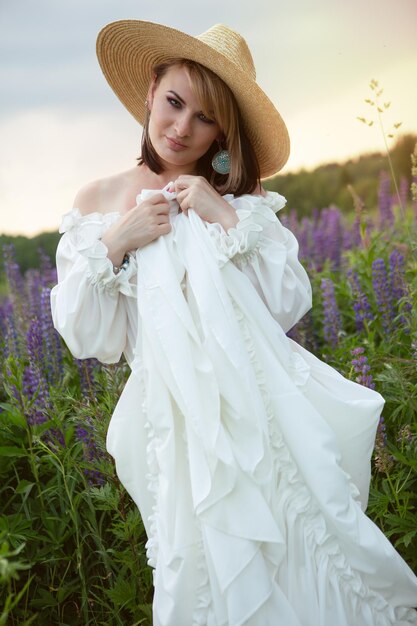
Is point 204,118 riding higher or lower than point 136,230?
higher

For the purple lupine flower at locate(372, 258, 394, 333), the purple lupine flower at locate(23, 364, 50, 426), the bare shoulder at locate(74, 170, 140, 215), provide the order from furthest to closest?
1. the purple lupine flower at locate(372, 258, 394, 333)
2. the purple lupine flower at locate(23, 364, 50, 426)
3. the bare shoulder at locate(74, 170, 140, 215)

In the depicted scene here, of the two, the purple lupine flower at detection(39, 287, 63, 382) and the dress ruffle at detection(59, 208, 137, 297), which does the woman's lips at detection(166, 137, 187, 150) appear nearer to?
the dress ruffle at detection(59, 208, 137, 297)

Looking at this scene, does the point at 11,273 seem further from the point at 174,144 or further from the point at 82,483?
the point at 174,144

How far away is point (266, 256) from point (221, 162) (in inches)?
15.7

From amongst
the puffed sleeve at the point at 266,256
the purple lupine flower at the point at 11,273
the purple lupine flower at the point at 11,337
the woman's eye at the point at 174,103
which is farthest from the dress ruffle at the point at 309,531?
the purple lupine flower at the point at 11,273

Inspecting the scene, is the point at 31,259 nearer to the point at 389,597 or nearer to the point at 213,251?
the point at 213,251

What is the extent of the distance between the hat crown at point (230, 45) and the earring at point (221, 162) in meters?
0.24

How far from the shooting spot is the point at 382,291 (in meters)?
2.76

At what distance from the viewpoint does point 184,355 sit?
1.56m

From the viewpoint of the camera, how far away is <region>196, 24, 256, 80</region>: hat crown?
1.87 m

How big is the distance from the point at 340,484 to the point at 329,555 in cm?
19

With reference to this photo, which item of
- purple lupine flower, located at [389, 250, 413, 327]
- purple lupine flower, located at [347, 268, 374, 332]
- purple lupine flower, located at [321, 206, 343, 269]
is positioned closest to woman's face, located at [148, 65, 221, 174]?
purple lupine flower, located at [347, 268, 374, 332]

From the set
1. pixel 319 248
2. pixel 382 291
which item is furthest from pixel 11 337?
pixel 319 248

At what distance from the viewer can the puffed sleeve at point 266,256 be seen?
67.7 inches
